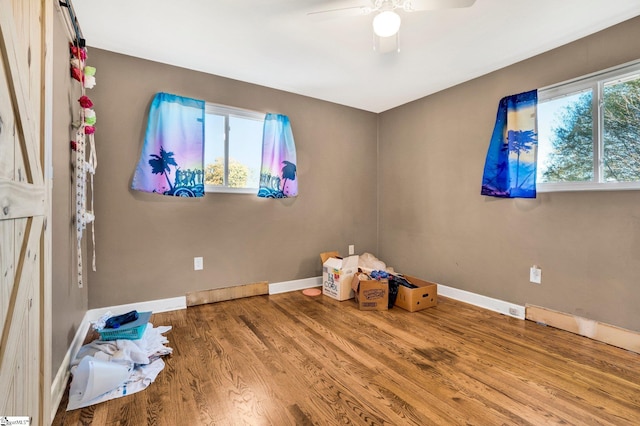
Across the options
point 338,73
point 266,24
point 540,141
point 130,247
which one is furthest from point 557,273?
point 130,247

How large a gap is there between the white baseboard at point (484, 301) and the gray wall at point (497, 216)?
0.06 meters

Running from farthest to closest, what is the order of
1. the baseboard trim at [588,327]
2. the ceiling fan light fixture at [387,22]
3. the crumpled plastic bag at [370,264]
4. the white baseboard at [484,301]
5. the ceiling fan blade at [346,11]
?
the crumpled plastic bag at [370,264] → the white baseboard at [484,301] → the baseboard trim at [588,327] → the ceiling fan blade at [346,11] → the ceiling fan light fixture at [387,22]

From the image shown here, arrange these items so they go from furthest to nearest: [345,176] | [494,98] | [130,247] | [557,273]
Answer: [345,176] → [494,98] → [130,247] → [557,273]

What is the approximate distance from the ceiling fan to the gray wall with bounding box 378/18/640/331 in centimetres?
148

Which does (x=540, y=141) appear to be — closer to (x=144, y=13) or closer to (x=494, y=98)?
(x=494, y=98)

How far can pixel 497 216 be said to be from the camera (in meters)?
2.86

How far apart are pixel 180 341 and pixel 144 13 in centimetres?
243

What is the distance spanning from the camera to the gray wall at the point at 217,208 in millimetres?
2541

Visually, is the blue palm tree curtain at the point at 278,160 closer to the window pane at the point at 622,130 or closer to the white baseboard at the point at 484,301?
the white baseboard at the point at 484,301

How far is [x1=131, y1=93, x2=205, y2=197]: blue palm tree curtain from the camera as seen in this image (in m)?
2.64

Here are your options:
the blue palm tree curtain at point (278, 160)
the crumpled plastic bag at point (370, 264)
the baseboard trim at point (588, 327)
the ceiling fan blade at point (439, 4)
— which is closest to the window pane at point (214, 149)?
the blue palm tree curtain at point (278, 160)

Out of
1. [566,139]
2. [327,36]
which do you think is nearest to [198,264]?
[327,36]

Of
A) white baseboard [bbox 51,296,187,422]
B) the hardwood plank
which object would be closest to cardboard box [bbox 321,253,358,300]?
the hardwood plank

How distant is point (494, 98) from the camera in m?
2.87
